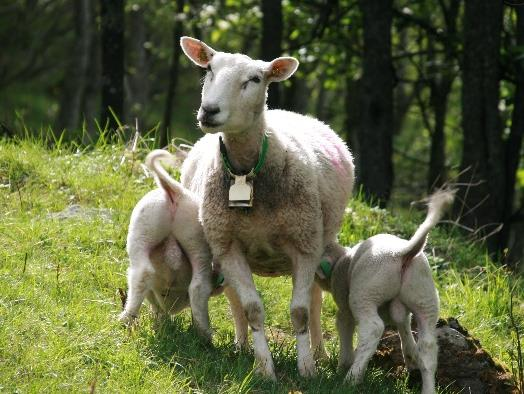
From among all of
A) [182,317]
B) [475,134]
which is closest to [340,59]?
[475,134]

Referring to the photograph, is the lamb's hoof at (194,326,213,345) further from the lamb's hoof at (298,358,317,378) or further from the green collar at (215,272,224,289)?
the lamb's hoof at (298,358,317,378)

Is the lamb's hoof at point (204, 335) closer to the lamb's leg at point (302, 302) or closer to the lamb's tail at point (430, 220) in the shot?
the lamb's leg at point (302, 302)

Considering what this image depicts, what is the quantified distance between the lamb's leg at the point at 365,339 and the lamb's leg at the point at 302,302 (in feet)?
1.05

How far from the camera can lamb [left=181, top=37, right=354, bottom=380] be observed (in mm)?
6359

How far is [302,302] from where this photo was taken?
6543 millimetres

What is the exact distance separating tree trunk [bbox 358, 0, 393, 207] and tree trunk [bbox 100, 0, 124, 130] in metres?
2.80

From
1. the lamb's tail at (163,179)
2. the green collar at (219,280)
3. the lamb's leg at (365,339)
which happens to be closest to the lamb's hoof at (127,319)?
the green collar at (219,280)

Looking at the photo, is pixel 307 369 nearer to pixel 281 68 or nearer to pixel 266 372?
pixel 266 372

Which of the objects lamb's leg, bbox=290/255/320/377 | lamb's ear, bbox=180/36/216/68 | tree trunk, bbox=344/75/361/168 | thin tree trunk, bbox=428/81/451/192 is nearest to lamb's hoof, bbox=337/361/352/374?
lamb's leg, bbox=290/255/320/377

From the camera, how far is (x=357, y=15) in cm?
1554

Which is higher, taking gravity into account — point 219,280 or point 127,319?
point 219,280

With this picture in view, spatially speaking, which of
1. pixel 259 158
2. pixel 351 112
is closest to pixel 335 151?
pixel 259 158

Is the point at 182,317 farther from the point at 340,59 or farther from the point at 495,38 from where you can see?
the point at 340,59

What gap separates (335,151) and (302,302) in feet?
4.66
